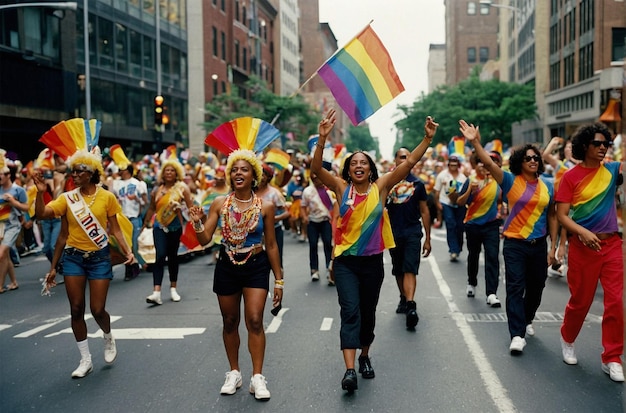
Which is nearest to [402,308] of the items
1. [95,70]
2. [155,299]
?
[155,299]

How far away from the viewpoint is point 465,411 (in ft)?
16.8

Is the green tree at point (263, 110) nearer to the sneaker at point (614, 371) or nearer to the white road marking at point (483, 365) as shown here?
the white road marking at point (483, 365)

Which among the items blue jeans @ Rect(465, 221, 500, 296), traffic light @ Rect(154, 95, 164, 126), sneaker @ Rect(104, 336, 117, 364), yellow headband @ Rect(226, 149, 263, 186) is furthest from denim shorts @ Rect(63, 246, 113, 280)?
traffic light @ Rect(154, 95, 164, 126)

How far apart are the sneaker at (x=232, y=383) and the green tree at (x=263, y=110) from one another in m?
35.9

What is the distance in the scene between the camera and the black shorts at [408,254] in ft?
27.3

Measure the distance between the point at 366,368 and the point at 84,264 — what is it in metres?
2.53

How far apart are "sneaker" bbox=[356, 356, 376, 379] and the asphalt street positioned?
0.34 feet

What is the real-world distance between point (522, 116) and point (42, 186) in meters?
50.1

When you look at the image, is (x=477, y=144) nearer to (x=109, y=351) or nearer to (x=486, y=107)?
(x=109, y=351)

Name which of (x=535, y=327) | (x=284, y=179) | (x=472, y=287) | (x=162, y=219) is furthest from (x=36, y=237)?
(x=535, y=327)

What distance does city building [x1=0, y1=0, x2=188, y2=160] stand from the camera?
27.4 m

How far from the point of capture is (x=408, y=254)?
27.4 feet

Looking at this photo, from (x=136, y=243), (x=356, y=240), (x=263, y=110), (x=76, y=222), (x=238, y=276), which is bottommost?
(x=136, y=243)

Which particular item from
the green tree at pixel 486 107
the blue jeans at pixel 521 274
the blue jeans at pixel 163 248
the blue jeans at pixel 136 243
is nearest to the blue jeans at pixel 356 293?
the blue jeans at pixel 521 274
